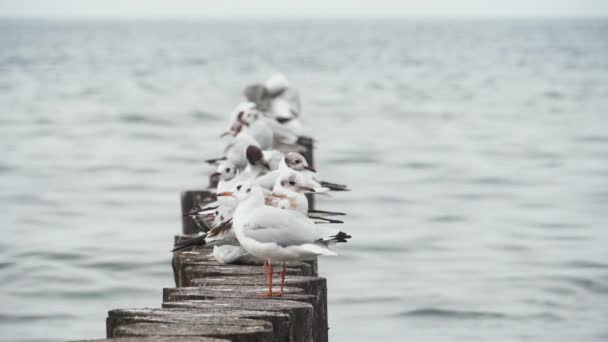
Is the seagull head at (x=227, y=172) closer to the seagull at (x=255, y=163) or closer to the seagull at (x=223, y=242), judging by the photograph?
the seagull at (x=255, y=163)

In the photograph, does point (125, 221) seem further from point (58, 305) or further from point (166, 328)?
point (166, 328)

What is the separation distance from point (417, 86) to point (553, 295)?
33086 millimetres

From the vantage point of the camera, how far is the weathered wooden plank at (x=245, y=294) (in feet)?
17.5

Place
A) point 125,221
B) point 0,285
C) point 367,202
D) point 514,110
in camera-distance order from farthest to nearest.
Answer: point 514,110
point 367,202
point 125,221
point 0,285

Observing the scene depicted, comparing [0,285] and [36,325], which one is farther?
[0,285]

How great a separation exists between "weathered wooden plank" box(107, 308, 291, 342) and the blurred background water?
4646 mm

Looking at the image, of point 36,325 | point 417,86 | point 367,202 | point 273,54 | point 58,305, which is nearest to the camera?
point 36,325

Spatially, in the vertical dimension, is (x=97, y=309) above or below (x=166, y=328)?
above

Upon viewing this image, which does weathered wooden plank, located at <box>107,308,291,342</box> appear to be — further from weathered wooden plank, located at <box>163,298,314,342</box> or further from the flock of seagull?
the flock of seagull

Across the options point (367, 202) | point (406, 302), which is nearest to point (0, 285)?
point (406, 302)

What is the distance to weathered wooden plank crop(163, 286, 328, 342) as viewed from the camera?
5348mm

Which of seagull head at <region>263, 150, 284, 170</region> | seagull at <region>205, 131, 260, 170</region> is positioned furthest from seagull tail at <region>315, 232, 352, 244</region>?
seagull head at <region>263, 150, 284, 170</region>

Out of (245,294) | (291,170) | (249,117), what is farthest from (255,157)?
(249,117)

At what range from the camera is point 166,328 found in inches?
179
